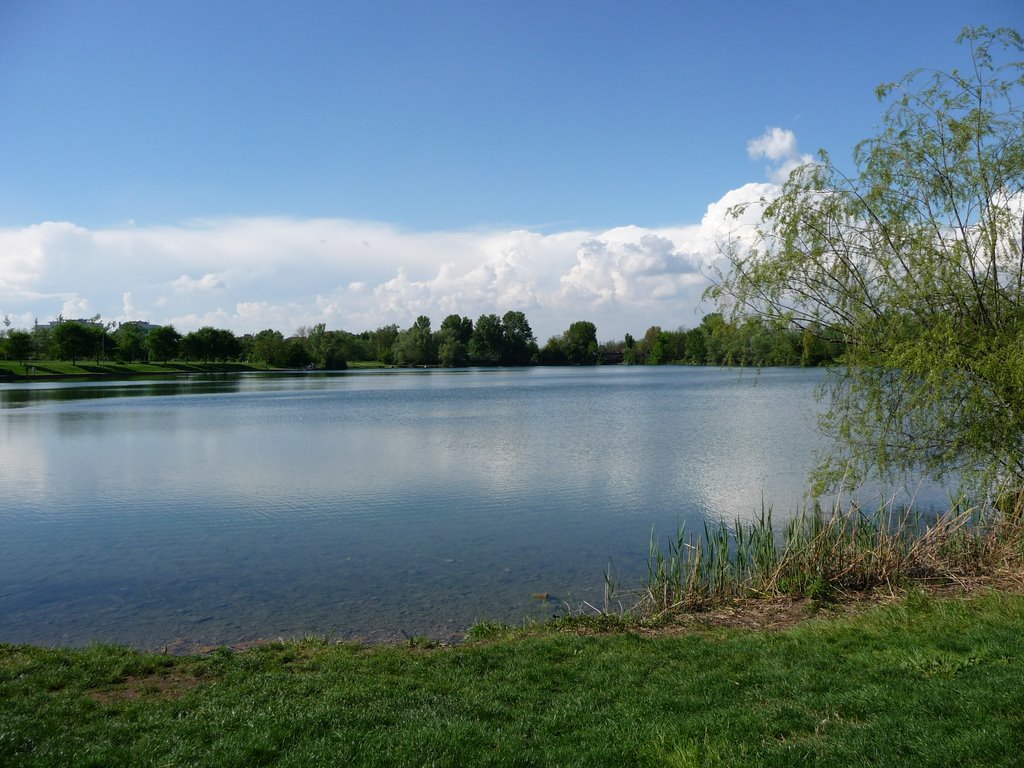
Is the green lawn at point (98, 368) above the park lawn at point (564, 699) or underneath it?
above

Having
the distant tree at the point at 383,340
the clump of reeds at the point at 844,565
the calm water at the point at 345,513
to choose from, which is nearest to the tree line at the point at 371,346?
the distant tree at the point at 383,340

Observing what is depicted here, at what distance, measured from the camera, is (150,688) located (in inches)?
316

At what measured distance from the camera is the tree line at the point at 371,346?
10594 cm

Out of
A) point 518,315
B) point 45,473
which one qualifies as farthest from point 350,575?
point 518,315

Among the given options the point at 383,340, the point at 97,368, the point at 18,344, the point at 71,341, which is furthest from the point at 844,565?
the point at 383,340

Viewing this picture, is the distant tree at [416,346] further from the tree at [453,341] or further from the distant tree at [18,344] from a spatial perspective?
the distant tree at [18,344]

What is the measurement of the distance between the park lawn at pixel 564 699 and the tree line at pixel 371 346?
80514 mm

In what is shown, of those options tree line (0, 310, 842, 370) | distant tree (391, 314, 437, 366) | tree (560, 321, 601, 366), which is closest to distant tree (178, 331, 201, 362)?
tree line (0, 310, 842, 370)

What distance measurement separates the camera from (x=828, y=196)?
1402cm

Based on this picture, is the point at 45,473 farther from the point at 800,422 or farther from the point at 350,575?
the point at 800,422

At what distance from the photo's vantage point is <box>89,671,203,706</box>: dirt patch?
303 inches

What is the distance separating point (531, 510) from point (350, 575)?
644cm

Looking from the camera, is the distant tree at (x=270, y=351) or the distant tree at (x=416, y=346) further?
the distant tree at (x=416, y=346)

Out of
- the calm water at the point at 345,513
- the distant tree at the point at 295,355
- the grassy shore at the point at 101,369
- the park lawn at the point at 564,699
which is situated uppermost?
the distant tree at the point at 295,355
